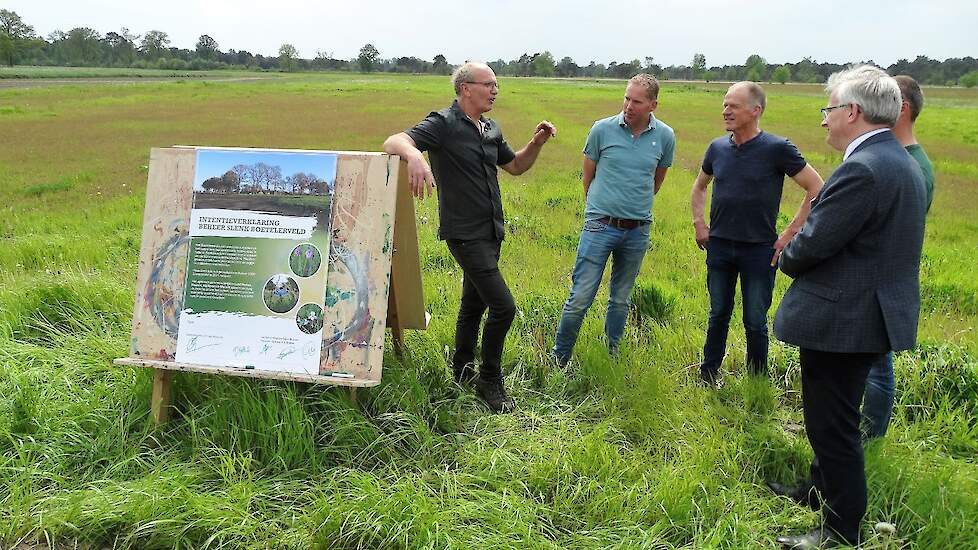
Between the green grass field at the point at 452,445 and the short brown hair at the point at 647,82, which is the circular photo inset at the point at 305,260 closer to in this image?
the green grass field at the point at 452,445

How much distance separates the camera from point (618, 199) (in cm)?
404

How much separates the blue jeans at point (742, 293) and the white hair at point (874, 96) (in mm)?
1398

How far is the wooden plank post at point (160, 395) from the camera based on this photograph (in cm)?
322

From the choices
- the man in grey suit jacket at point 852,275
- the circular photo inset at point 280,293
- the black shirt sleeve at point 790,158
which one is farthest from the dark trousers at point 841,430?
the circular photo inset at point 280,293

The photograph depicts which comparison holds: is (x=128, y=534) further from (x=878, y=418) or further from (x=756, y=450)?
(x=878, y=418)

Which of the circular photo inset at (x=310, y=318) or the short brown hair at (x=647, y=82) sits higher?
the short brown hair at (x=647, y=82)

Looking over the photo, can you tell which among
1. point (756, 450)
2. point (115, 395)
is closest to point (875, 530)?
point (756, 450)

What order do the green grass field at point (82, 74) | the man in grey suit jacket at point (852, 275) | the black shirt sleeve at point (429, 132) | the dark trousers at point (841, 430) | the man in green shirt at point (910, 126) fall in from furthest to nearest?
the green grass field at point (82, 74) → the black shirt sleeve at point (429, 132) → the man in green shirt at point (910, 126) → the dark trousers at point (841, 430) → the man in grey suit jacket at point (852, 275)

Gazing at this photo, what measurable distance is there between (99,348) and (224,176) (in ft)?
4.95

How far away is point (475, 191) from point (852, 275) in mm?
1873

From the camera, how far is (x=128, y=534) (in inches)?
102

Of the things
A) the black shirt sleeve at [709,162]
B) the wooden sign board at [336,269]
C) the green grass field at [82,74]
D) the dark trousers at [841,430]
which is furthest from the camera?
the green grass field at [82,74]

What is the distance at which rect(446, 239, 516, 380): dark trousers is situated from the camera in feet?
11.6
